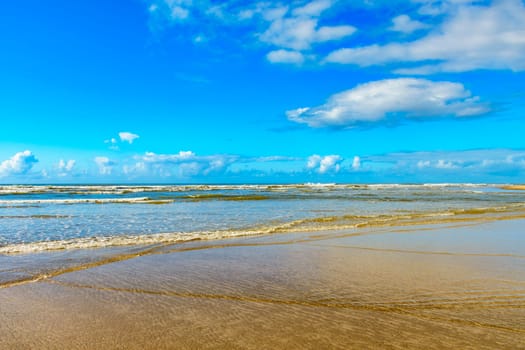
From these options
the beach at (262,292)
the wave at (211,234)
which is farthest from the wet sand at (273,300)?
the wave at (211,234)

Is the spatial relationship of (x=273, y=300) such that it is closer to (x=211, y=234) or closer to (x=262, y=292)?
(x=262, y=292)

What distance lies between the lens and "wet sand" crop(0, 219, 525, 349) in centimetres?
455

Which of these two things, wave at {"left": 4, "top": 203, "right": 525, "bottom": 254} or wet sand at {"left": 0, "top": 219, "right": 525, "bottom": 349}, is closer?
wet sand at {"left": 0, "top": 219, "right": 525, "bottom": 349}

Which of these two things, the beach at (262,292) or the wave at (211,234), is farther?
the wave at (211,234)

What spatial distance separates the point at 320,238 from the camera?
1283cm

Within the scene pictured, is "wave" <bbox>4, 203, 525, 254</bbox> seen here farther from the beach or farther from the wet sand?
the wet sand

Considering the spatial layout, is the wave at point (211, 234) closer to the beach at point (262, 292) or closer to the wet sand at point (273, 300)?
the beach at point (262, 292)

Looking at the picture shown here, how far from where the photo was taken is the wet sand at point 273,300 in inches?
179

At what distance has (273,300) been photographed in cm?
604

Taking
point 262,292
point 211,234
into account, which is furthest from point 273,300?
point 211,234

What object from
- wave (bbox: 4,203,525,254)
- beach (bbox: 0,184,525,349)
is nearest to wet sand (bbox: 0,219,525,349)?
beach (bbox: 0,184,525,349)

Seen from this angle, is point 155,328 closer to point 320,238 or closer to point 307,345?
point 307,345

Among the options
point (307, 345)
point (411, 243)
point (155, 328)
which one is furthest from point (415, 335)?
point (411, 243)

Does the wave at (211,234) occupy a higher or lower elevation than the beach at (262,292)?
higher
